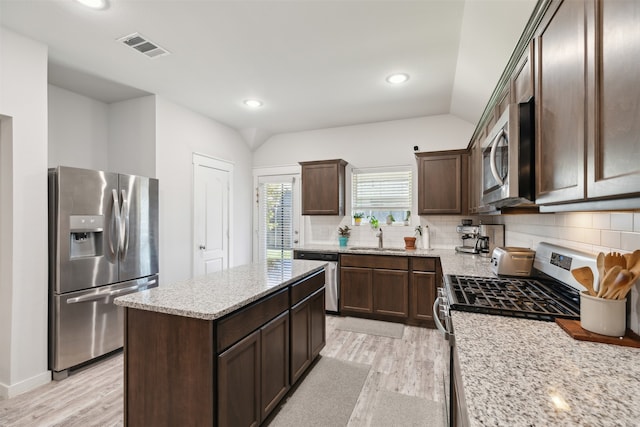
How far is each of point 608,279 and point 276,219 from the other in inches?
174

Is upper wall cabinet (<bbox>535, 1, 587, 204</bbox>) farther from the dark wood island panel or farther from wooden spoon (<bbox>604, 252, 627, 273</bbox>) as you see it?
the dark wood island panel

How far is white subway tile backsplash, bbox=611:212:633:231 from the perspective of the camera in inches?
46.7

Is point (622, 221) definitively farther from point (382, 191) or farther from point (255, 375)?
point (382, 191)

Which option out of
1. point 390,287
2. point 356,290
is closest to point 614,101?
point 390,287

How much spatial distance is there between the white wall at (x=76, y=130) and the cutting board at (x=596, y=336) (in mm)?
4429

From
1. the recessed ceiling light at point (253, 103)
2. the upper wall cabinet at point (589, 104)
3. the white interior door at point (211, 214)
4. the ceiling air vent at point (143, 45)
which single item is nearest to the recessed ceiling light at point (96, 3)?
the ceiling air vent at point (143, 45)

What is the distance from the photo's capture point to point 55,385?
2.45 metres

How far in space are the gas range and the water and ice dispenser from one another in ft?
9.73

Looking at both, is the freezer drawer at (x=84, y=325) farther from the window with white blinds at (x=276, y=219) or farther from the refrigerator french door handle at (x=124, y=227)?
the window with white blinds at (x=276, y=219)

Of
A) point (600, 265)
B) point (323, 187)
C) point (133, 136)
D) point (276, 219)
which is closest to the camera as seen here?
point (600, 265)

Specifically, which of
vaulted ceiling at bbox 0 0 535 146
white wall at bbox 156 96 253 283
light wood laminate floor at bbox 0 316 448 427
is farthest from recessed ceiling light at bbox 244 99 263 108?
light wood laminate floor at bbox 0 316 448 427

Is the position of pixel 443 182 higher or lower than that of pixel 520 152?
higher

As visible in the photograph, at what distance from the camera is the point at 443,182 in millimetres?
3922

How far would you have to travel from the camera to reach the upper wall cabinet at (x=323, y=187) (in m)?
4.40
